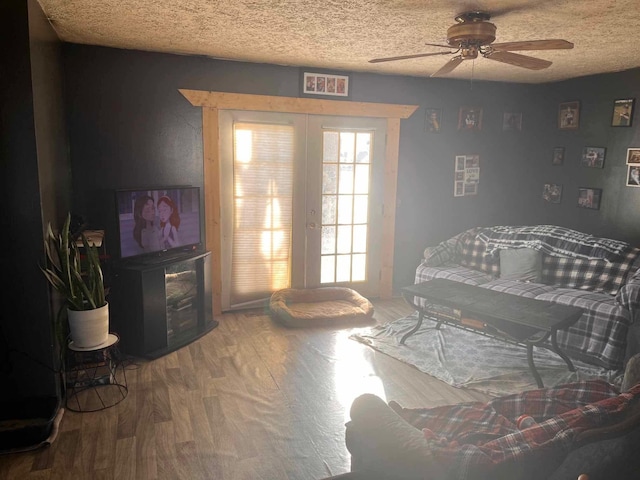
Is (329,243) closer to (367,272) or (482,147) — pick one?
(367,272)

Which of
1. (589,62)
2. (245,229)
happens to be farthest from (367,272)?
(589,62)

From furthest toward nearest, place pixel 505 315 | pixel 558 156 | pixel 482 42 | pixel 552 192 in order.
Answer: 1. pixel 552 192
2. pixel 558 156
3. pixel 505 315
4. pixel 482 42

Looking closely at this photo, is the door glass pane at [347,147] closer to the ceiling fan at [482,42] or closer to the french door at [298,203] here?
the french door at [298,203]

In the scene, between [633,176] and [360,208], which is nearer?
[633,176]

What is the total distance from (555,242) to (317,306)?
2.41 meters

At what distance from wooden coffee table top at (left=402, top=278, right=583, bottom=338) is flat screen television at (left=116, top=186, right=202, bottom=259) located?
199 centimetres

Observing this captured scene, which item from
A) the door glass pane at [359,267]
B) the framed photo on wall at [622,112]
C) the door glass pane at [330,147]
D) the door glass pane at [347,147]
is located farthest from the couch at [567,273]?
the door glass pane at [330,147]

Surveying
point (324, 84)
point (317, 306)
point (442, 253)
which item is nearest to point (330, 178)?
point (324, 84)

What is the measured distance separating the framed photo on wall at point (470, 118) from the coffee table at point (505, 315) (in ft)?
7.52

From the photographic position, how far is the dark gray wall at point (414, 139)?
13.6 feet

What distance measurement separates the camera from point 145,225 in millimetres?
3924

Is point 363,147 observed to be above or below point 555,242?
above

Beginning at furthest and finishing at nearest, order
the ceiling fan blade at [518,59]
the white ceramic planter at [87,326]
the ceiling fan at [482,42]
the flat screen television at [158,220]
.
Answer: the flat screen television at [158,220] < the white ceramic planter at [87,326] < the ceiling fan blade at [518,59] < the ceiling fan at [482,42]

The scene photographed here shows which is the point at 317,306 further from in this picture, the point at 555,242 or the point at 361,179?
the point at 555,242
